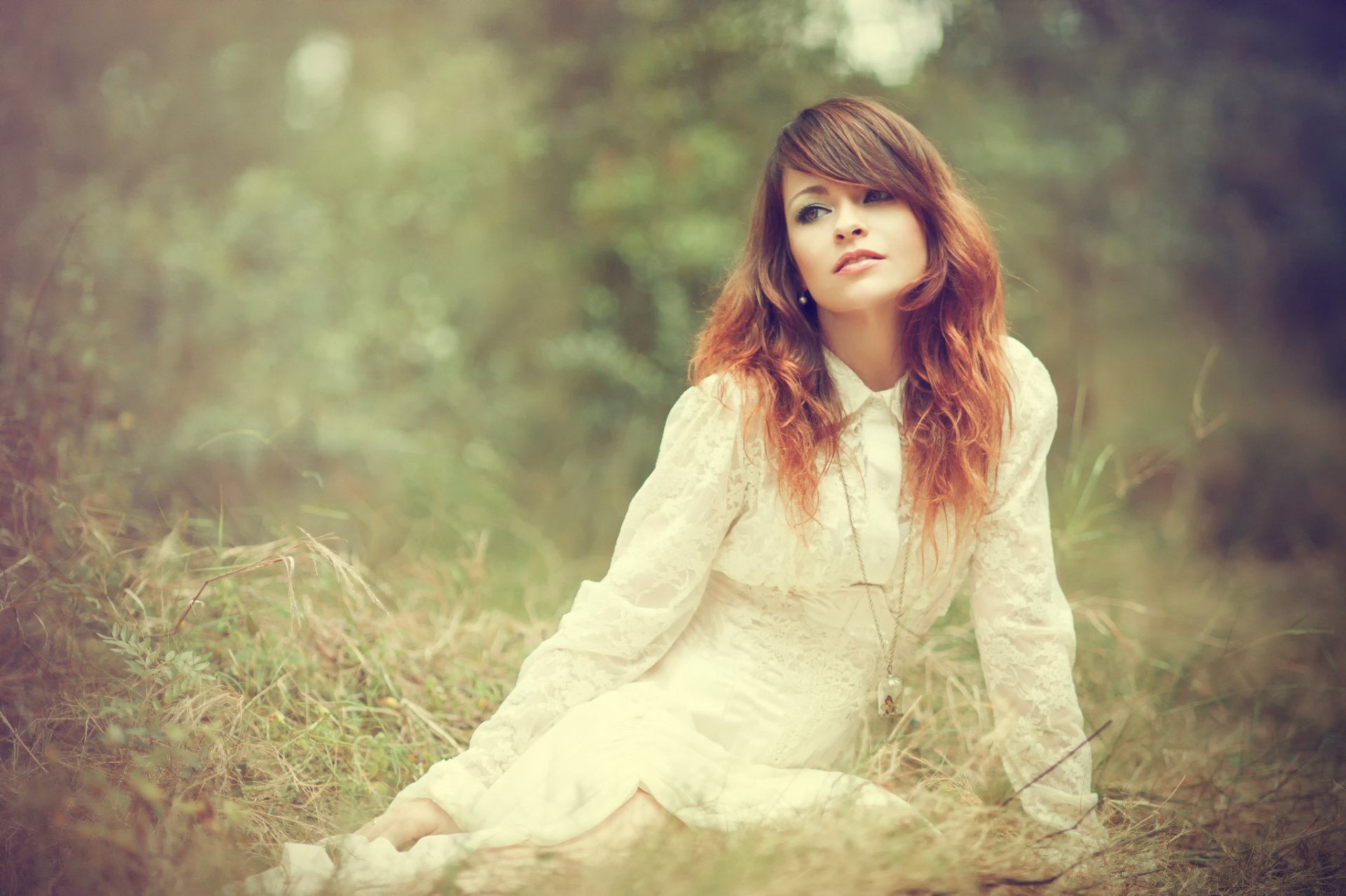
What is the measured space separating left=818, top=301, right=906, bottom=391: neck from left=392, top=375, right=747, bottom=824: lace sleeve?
0.28 meters

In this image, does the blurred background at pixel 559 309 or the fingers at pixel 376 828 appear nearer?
the fingers at pixel 376 828

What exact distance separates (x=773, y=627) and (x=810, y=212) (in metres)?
0.83

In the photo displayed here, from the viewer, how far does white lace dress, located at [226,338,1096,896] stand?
6.17 ft

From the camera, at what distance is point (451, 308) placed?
6602 millimetres

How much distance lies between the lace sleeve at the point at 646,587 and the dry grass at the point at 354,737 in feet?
1.12

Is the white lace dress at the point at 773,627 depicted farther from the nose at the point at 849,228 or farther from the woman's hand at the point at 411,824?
the nose at the point at 849,228

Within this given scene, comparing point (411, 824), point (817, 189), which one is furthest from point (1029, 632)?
point (411, 824)

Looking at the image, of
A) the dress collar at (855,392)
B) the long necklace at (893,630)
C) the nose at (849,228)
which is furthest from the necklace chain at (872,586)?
the nose at (849,228)

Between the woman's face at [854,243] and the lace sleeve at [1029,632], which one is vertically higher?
the woman's face at [854,243]

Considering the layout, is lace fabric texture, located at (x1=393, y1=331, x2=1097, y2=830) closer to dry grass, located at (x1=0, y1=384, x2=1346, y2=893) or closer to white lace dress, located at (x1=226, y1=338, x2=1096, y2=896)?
white lace dress, located at (x1=226, y1=338, x2=1096, y2=896)

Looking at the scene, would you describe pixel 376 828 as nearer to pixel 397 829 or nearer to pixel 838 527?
pixel 397 829

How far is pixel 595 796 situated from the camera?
169cm

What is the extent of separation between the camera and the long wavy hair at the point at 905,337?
A: 199cm

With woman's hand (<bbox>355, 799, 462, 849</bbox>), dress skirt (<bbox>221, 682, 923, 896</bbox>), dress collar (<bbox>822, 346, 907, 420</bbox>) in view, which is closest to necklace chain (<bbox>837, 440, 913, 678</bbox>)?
dress collar (<bbox>822, 346, 907, 420</bbox>)
